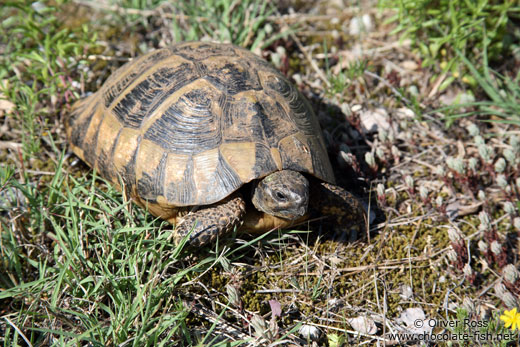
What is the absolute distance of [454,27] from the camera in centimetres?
400

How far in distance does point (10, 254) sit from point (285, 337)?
2120mm

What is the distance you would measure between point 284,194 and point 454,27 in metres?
2.57

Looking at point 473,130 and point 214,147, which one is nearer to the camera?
point 214,147

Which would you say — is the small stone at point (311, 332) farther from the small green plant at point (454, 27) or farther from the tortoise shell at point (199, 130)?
the small green plant at point (454, 27)

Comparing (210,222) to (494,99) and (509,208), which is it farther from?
(494,99)

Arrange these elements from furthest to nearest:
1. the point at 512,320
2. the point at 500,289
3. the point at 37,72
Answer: the point at 37,72, the point at 500,289, the point at 512,320

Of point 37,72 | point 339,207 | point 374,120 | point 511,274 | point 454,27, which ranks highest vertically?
point 454,27

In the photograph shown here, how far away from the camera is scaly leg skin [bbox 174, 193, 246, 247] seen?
9.57 ft

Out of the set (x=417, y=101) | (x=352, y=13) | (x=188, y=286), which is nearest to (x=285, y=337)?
(x=188, y=286)

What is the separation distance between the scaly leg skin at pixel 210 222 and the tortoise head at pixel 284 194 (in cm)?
19

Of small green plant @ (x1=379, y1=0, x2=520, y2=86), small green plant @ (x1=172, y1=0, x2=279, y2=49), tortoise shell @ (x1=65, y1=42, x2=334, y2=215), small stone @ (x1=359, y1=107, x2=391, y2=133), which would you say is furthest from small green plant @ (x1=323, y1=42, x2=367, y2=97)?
small green plant @ (x1=172, y1=0, x2=279, y2=49)

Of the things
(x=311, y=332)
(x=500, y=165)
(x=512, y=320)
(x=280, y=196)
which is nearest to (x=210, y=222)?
(x=280, y=196)

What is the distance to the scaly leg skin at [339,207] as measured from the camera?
3293 millimetres

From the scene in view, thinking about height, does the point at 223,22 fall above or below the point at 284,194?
above
